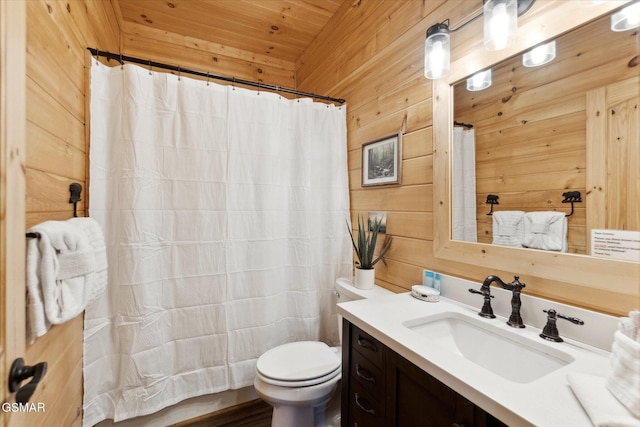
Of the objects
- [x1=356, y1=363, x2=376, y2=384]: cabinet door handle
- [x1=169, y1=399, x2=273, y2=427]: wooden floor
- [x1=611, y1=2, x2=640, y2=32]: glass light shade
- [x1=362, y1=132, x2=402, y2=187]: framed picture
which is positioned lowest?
[x1=169, y1=399, x2=273, y2=427]: wooden floor

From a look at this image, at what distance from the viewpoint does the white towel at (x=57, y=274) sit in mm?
727

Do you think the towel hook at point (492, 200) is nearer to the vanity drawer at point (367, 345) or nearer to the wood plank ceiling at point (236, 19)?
the vanity drawer at point (367, 345)

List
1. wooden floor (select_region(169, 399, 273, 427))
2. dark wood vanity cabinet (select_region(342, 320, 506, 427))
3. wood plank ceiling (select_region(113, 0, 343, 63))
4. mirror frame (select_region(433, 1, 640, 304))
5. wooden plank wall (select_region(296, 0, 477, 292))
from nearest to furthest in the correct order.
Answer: dark wood vanity cabinet (select_region(342, 320, 506, 427)) → mirror frame (select_region(433, 1, 640, 304)) → wooden plank wall (select_region(296, 0, 477, 292)) → wooden floor (select_region(169, 399, 273, 427)) → wood plank ceiling (select_region(113, 0, 343, 63))

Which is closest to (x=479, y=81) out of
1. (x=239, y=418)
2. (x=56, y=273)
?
(x=56, y=273)

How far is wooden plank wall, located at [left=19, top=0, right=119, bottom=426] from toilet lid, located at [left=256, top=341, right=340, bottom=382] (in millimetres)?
774

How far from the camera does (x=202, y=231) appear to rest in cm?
157

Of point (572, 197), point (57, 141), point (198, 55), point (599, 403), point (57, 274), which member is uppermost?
point (198, 55)

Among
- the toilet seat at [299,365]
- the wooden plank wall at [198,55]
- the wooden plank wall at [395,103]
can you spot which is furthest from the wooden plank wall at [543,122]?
the wooden plank wall at [198,55]

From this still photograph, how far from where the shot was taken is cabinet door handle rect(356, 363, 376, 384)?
1.00 metres

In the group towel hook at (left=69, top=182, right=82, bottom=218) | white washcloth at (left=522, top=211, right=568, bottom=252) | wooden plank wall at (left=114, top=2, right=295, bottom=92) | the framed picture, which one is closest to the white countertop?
white washcloth at (left=522, top=211, right=568, bottom=252)

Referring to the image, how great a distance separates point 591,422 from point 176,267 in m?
1.63

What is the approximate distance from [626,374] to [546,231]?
0.49 meters

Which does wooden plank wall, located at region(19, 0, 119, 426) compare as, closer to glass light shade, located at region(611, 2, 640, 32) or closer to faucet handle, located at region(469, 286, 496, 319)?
faucet handle, located at region(469, 286, 496, 319)

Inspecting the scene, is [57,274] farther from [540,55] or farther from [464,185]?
[540,55]
